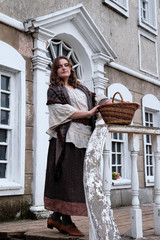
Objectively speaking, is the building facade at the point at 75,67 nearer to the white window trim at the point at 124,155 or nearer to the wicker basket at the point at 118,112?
the white window trim at the point at 124,155

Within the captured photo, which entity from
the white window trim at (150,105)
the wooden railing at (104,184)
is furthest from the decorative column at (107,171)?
the white window trim at (150,105)

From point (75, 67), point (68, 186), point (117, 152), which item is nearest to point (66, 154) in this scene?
point (68, 186)

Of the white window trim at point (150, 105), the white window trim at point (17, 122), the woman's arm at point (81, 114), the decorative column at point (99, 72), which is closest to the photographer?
the woman's arm at point (81, 114)

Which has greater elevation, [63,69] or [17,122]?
[63,69]

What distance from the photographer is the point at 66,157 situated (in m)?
3.33

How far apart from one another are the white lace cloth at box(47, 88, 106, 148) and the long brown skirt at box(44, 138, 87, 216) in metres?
0.07

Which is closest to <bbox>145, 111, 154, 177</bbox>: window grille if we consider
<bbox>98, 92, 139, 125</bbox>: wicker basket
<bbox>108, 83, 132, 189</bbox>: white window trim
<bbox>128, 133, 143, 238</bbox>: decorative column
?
<bbox>108, 83, 132, 189</bbox>: white window trim

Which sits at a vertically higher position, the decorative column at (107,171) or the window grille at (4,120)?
the window grille at (4,120)

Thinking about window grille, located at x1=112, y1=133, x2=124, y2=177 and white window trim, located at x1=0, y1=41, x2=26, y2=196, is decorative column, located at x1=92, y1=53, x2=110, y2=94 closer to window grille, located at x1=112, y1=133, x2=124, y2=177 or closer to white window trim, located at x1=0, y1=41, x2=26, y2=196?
window grille, located at x1=112, y1=133, x2=124, y2=177

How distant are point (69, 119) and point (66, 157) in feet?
1.12

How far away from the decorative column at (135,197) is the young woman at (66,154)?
1.36 ft

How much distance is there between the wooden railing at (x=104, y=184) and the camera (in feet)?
7.71

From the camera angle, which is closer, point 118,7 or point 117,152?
point 117,152

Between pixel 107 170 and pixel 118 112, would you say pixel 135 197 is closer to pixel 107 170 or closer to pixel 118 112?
pixel 107 170
